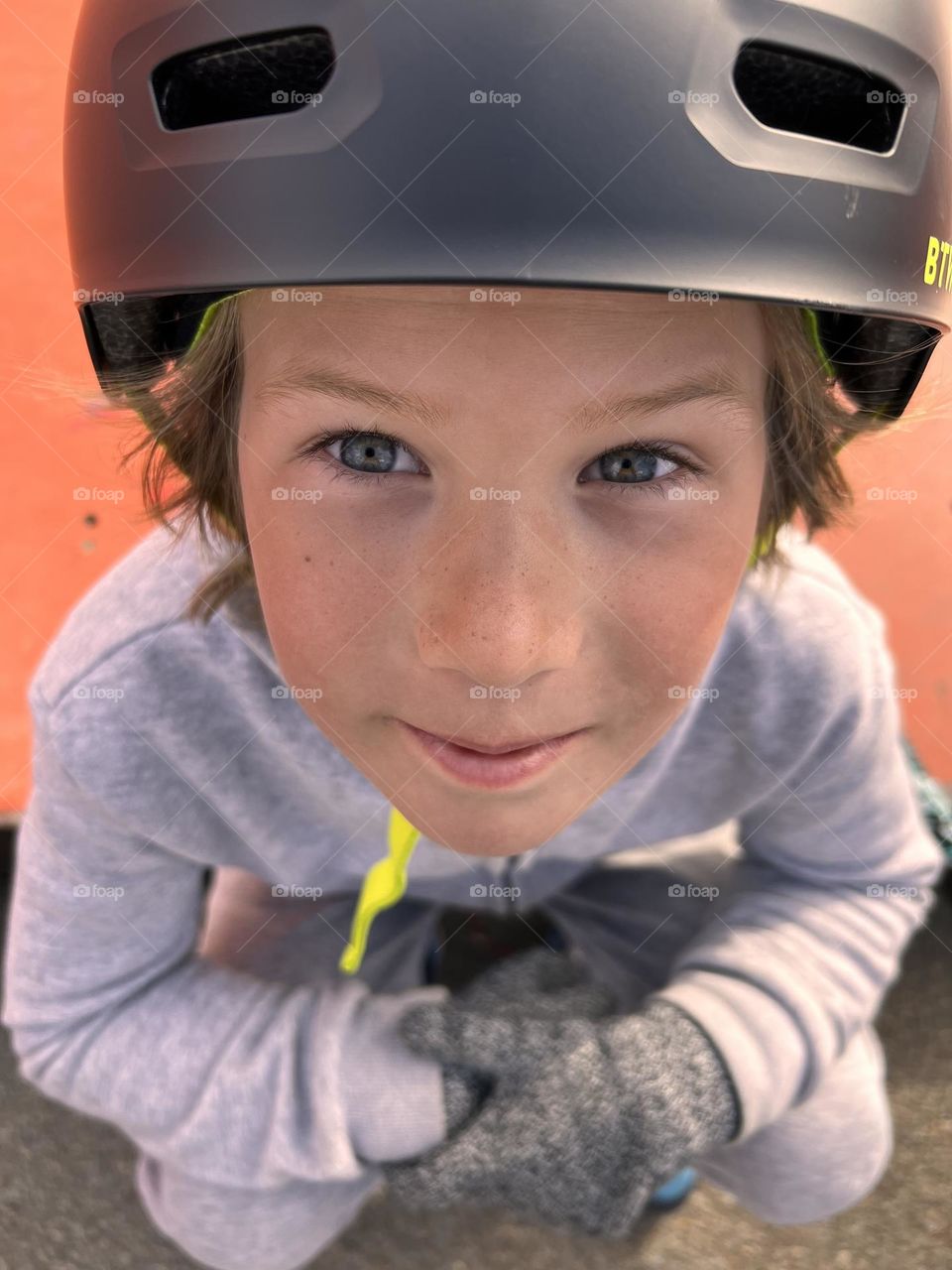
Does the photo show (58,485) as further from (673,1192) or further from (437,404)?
(673,1192)

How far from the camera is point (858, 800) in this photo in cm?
91

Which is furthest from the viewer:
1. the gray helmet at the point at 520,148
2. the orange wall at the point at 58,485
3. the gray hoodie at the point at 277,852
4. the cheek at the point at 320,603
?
the orange wall at the point at 58,485

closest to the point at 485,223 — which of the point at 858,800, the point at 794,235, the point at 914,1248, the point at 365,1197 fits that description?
the point at 794,235

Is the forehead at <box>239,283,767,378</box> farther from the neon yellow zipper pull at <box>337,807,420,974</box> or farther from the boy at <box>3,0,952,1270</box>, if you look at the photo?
the neon yellow zipper pull at <box>337,807,420,974</box>

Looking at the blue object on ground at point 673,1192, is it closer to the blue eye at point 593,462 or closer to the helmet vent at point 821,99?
the blue eye at point 593,462

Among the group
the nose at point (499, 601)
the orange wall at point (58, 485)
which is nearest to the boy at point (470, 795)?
the nose at point (499, 601)

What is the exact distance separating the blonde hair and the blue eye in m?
0.08

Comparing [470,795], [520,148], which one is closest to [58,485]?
[470,795]

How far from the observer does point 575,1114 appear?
2.69 feet

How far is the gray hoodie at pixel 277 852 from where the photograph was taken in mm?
795

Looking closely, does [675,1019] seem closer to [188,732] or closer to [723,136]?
[188,732]

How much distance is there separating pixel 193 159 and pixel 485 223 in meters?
0.18

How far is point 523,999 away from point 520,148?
718mm

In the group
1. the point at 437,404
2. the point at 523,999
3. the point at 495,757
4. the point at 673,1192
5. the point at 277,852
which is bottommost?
the point at 673,1192
